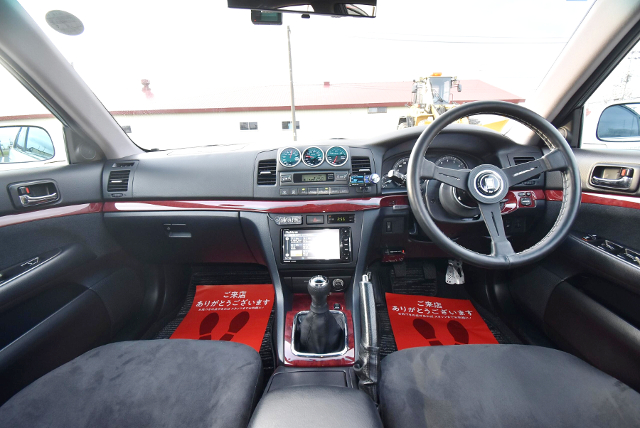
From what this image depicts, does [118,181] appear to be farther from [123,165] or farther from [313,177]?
[313,177]

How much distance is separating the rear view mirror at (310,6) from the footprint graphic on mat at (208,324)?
1.93 m

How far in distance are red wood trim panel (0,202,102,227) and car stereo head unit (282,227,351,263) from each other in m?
1.15

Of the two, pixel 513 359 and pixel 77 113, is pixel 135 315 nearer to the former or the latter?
pixel 77 113

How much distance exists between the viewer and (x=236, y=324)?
2.24 meters

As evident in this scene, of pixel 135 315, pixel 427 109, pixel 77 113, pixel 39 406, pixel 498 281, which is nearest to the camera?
pixel 39 406

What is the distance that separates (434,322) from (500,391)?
3.96 ft

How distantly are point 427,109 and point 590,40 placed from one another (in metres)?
3.96

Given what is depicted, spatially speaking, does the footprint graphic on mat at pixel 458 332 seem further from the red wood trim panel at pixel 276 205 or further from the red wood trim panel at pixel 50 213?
the red wood trim panel at pixel 50 213

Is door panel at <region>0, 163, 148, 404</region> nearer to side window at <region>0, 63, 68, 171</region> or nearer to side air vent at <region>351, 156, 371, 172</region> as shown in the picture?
side window at <region>0, 63, 68, 171</region>

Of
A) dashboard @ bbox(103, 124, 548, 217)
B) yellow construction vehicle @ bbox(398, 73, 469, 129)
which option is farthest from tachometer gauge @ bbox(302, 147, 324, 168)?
yellow construction vehicle @ bbox(398, 73, 469, 129)

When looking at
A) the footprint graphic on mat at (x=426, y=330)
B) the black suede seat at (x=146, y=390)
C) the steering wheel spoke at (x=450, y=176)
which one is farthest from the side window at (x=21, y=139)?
the footprint graphic on mat at (x=426, y=330)

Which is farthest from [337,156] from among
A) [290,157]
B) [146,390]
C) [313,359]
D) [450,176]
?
[146,390]

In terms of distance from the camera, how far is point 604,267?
4.75ft

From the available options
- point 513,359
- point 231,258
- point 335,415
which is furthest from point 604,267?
point 231,258
